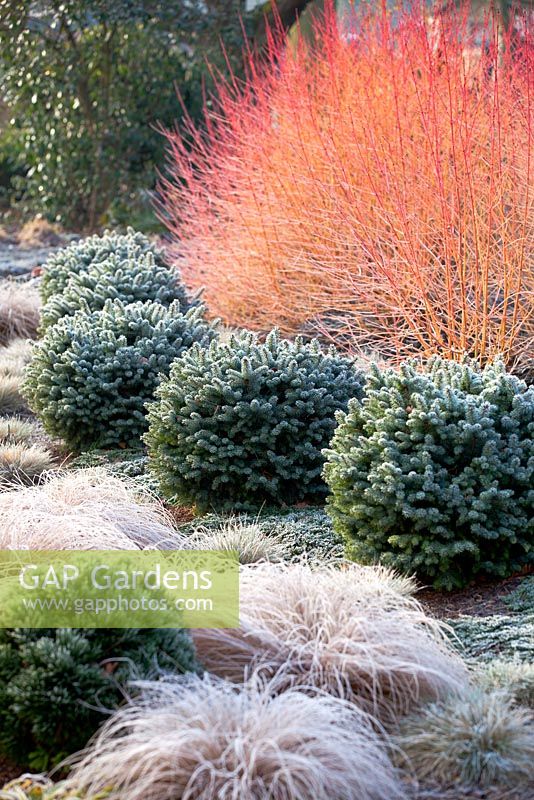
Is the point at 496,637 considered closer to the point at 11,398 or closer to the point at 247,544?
the point at 247,544

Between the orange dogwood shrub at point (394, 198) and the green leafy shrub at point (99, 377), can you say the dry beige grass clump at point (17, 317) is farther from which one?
the green leafy shrub at point (99, 377)

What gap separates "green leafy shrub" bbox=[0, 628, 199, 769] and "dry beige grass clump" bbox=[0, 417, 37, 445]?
332 centimetres

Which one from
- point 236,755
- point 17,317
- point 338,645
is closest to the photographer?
point 236,755

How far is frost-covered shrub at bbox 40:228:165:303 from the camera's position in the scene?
8352mm

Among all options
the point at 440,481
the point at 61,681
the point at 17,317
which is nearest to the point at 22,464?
the point at 440,481

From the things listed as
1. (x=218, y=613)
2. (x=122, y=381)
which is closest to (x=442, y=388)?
(x=218, y=613)

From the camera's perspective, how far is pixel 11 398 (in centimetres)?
712

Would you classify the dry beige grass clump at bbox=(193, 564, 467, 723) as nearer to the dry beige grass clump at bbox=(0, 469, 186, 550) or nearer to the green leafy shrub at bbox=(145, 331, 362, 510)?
the dry beige grass clump at bbox=(0, 469, 186, 550)

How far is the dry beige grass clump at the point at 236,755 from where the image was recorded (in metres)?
2.39

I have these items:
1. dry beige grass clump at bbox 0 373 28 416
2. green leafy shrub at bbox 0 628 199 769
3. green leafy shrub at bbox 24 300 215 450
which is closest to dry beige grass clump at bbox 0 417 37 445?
green leafy shrub at bbox 24 300 215 450

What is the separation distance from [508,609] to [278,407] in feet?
5.25

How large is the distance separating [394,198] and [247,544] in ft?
8.51

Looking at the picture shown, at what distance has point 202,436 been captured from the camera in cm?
475

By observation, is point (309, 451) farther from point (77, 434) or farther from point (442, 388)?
point (77, 434)
